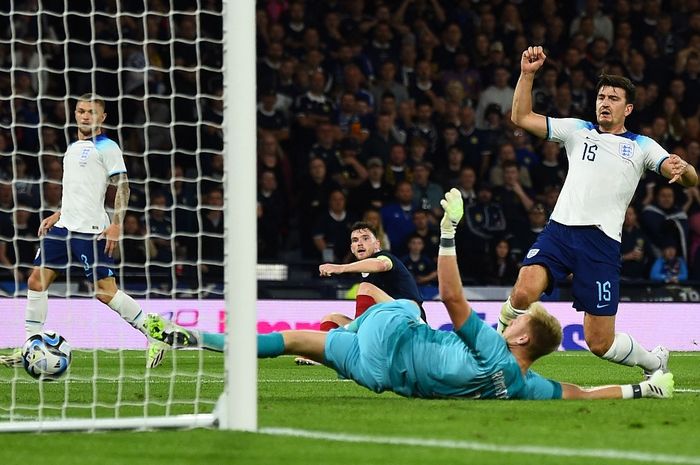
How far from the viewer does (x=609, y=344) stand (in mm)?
9219

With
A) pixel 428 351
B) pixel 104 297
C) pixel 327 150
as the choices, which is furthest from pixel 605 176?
pixel 327 150

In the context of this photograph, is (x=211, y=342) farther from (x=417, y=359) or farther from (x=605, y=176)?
(x=605, y=176)

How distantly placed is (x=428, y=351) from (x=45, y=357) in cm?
281

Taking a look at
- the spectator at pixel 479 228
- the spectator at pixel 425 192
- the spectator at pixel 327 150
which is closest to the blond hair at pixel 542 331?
the spectator at pixel 479 228

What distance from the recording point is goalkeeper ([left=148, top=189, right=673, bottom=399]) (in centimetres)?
748

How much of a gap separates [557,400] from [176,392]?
8.17 ft

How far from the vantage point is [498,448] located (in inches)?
228

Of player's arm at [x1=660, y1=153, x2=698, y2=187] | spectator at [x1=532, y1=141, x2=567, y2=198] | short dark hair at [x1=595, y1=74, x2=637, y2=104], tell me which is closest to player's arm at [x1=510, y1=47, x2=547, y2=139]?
short dark hair at [x1=595, y1=74, x2=637, y2=104]

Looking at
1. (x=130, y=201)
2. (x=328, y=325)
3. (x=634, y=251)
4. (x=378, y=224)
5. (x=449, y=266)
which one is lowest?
(x=328, y=325)

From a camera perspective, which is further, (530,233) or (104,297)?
(530,233)

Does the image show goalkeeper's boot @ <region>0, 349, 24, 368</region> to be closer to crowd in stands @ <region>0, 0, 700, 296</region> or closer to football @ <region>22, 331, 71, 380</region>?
football @ <region>22, 331, 71, 380</region>

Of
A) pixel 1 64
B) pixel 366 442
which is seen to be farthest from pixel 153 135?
pixel 366 442

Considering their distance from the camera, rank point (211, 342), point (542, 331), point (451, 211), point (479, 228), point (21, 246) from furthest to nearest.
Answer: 1. point (479, 228)
2. point (21, 246)
3. point (211, 342)
4. point (542, 331)
5. point (451, 211)

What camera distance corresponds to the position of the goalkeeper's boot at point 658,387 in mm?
8297
